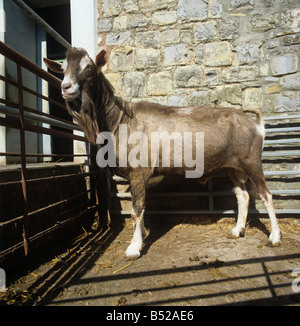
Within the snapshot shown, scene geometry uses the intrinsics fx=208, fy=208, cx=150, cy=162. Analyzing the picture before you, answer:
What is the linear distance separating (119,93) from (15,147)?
7.00ft

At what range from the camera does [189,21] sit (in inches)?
150

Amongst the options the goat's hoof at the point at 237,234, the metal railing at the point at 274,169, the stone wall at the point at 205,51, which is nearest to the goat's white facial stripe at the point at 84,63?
the stone wall at the point at 205,51

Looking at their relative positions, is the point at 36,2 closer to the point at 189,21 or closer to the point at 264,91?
the point at 189,21

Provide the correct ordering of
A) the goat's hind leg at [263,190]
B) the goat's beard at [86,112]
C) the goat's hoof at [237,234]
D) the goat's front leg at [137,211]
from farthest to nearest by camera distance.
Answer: the goat's hoof at [237,234] < the goat's hind leg at [263,190] < the goat's front leg at [137,211] < the goat's beard at [86,112]

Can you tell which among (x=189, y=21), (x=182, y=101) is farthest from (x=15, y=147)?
(x=189, y=21)

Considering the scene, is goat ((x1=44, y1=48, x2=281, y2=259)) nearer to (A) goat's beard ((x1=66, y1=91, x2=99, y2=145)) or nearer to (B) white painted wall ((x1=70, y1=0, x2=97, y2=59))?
(A) goat's beard ((x1=66, y1=91, x2=99, y2=145))

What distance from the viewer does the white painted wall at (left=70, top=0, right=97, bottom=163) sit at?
3953 millimetres

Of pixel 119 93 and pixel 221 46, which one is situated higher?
pixel 221 46

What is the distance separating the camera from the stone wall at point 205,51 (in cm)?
357

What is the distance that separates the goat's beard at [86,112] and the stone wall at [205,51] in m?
1.67

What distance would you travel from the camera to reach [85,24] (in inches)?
157

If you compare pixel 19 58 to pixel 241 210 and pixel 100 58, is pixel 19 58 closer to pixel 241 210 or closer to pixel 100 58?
pixel 100 58

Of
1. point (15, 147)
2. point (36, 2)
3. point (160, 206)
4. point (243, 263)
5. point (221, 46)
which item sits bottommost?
point (243, 263)

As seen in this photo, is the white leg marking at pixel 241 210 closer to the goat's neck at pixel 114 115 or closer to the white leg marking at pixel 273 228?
the white leg marking at pixel 273 228
